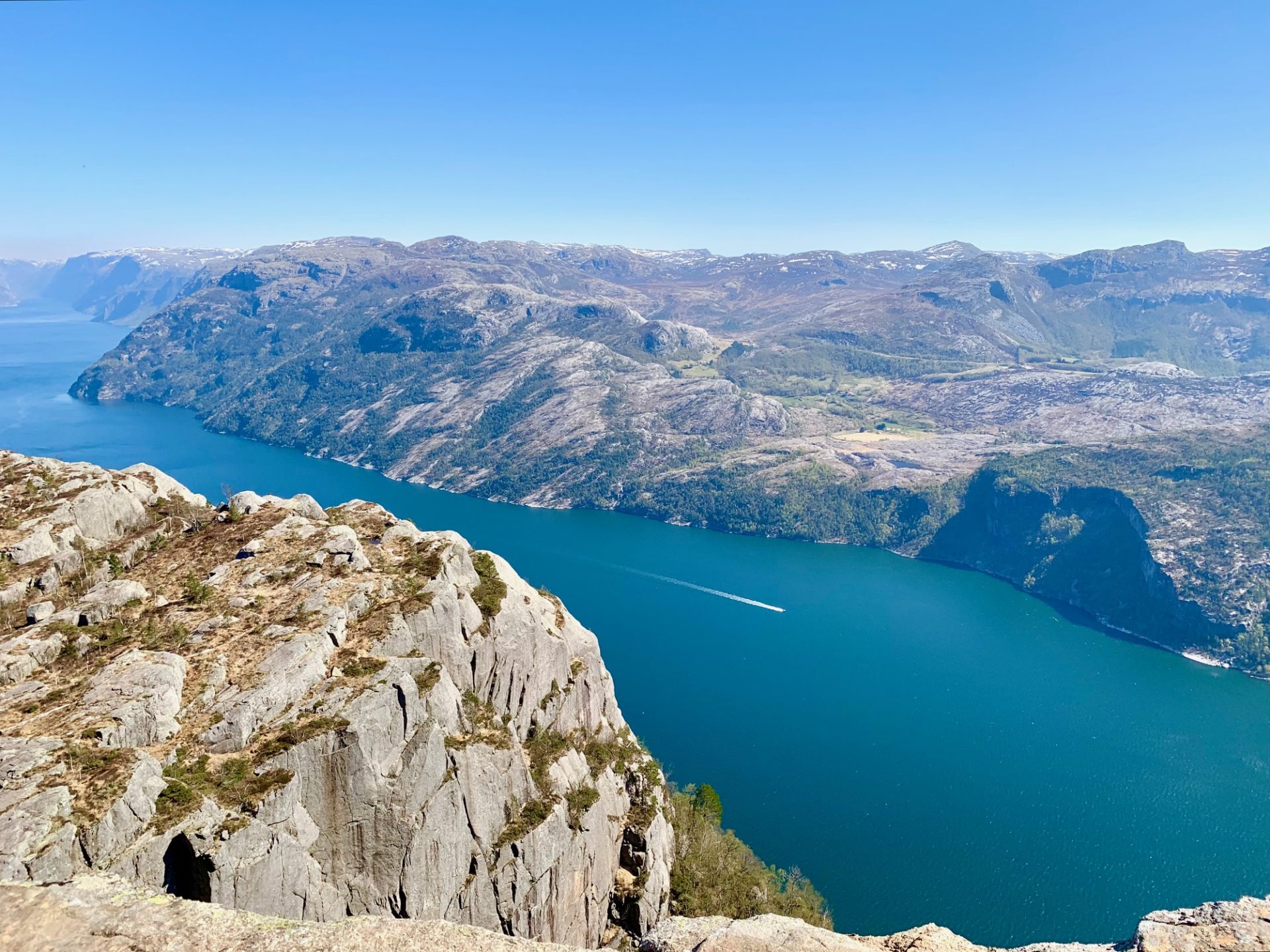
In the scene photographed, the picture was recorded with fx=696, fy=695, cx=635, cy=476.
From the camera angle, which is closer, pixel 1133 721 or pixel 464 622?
pixel 464 622

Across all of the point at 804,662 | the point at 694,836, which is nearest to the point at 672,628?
the point at 804,662

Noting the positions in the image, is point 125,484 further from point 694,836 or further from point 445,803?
point 694,836

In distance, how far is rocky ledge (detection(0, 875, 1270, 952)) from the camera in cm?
1574

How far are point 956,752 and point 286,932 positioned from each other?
124 m

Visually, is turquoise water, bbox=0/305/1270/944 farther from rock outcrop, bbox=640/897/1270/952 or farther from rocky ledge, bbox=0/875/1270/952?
rocky ledge, bbox=0/875/1270/952

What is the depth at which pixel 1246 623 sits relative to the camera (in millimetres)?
165750

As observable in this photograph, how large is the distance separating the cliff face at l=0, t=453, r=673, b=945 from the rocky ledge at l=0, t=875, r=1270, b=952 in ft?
16.3

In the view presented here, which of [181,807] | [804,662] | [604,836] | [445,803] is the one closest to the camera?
[181,807]

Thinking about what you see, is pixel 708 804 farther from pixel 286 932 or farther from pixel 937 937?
pixel 286 932

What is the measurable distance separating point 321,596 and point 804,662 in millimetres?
130236

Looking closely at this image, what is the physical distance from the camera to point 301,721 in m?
28.4

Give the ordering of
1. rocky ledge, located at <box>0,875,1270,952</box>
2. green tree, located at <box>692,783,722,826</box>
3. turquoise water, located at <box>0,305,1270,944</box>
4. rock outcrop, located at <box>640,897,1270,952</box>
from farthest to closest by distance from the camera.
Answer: turquoise water, located at <box>0,305,1270,944</box> < green tree, located at <box>692,783,722,826</box> < rock outcrop, located at <box>640,897,1270,952</box> < rocky ledge, located at <box>0,875,1270,952</box>

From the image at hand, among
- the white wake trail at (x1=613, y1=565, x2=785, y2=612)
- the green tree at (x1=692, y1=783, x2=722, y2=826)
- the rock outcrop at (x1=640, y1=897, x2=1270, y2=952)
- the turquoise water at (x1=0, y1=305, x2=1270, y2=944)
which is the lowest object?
the turquoise water at (x1=0, y1=305, x2=1270, y2=944)

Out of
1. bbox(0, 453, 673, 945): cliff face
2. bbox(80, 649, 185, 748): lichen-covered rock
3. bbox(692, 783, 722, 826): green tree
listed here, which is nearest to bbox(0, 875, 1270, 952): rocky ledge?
bbox(0, 453, 673, 945): cliff face
